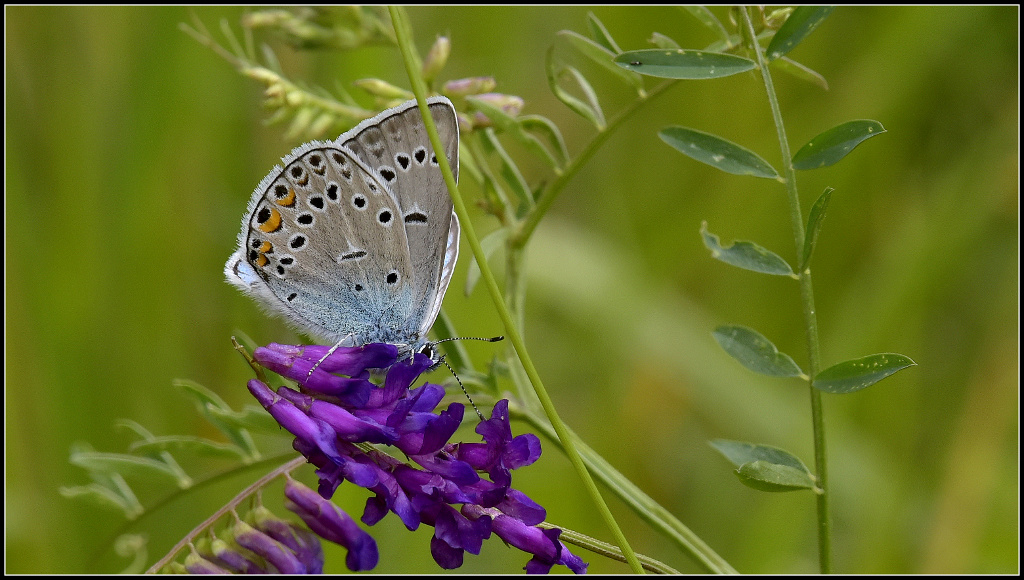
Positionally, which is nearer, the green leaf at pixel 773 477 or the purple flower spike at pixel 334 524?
the green leaf at pixel 773 477

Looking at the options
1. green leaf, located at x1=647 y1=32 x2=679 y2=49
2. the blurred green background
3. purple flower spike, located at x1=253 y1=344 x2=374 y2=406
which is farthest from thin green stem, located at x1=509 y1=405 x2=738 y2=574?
the blurred green background

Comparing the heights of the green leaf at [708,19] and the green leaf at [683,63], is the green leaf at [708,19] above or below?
above

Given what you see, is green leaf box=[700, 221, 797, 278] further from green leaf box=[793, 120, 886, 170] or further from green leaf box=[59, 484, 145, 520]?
green leaf box=[59, 484, 145, 520]

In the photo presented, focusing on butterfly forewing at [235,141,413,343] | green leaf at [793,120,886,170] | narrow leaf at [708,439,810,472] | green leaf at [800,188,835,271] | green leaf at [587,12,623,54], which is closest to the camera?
green leaf at [800,188,835,271]

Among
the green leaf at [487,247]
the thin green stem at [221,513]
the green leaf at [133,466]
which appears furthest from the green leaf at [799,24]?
the green leaf at [133,466]

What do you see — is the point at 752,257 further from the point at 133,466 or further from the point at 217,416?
the point at 133,466

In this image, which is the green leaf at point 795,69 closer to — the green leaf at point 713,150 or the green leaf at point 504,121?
the green leaf at point 713,150

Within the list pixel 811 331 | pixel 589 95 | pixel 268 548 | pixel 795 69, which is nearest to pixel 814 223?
pixel 811 331
